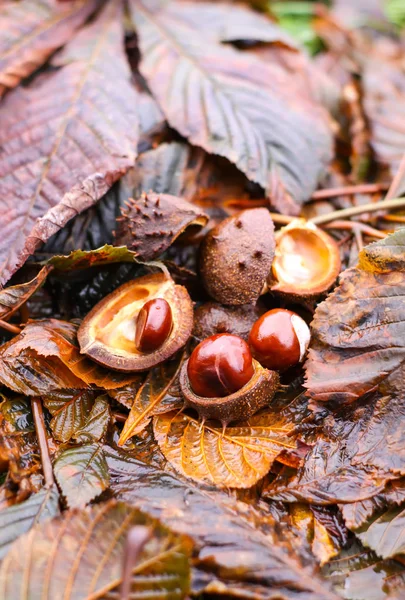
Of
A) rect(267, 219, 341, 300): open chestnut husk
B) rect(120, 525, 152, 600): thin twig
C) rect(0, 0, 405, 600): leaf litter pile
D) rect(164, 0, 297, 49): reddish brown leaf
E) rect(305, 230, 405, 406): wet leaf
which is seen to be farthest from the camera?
rect(164, 0, 297, 49): reddish brown leaf

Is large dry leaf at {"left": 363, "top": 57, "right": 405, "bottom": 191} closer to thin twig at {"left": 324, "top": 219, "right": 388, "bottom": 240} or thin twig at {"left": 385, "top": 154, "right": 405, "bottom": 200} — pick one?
thin twig at {"left": 385, "top": 154, "right": 405, "bottom": 200}

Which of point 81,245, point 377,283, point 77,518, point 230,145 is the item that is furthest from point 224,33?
point 77,518

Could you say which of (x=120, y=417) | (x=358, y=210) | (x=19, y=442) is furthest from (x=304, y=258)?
(x=19, y=442)

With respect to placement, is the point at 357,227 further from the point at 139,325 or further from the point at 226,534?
the point at 226,534

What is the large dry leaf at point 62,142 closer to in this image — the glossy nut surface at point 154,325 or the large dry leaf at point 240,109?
the large dry leaf at point 240,109

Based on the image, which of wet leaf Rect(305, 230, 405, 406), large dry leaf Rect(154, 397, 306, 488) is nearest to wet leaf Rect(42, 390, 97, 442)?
large dry leaf Rect(154, 397, 306, 488)

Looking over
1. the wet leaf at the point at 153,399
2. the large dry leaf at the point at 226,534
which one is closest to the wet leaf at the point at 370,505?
the large dry leaf at the point at 226,534
